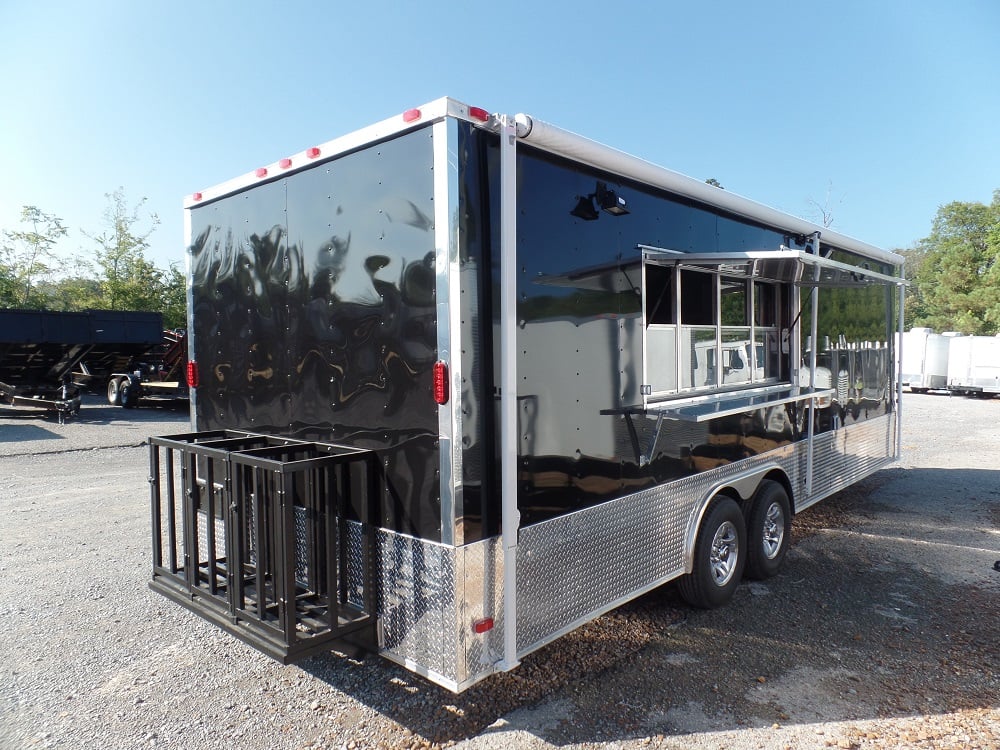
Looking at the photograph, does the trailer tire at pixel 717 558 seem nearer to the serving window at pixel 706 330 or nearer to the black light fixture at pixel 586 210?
the serving window at pixel 706 330

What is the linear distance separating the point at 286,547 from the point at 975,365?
929 inches

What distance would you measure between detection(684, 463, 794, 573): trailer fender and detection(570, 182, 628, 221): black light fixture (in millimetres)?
1770

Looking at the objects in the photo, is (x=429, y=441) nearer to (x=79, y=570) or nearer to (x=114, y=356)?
(x=79, y=570)

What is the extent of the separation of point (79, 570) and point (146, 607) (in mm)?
1055

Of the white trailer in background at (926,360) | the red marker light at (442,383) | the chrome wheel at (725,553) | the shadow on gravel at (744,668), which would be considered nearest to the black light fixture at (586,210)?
the red marker light at (442,383)

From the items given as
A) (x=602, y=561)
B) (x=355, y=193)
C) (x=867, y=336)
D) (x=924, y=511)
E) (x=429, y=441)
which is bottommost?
(x=924, y=511)

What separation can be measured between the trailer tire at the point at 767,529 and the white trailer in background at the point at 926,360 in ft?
66.6

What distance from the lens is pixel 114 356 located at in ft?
52.0

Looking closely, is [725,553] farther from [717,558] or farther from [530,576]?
[530,576]

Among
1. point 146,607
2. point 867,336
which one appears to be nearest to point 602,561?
point 146,607

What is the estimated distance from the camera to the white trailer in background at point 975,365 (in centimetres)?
2006

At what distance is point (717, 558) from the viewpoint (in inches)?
163

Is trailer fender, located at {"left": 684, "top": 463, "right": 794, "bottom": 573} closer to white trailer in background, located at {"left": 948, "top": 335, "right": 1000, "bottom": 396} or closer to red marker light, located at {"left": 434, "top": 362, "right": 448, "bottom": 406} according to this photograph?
red marker light, located at {"left": 434, "top": 362, "right": 448, "bottom": 406}

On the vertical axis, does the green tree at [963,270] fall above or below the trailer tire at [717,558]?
above
